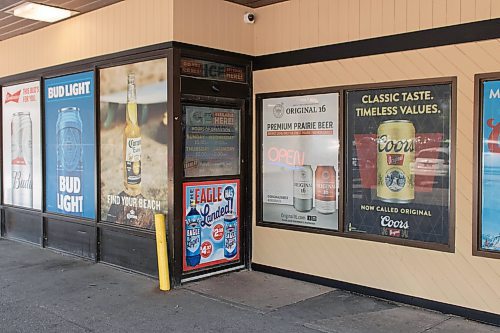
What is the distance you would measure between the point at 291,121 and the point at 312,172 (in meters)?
0.71

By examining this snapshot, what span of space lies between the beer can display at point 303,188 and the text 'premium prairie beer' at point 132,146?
78.3 inches

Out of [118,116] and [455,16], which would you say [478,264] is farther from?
[118,116]

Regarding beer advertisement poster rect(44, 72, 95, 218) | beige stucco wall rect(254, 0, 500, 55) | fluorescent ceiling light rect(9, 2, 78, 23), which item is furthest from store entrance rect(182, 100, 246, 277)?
fluorescent ceiling light rect(9, 2, 78, 23)

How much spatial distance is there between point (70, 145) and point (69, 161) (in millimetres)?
243

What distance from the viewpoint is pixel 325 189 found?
20.6ft

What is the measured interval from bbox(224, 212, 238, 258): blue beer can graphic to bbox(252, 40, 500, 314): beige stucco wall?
60 cm

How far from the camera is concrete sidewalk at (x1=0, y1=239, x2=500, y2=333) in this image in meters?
4.89

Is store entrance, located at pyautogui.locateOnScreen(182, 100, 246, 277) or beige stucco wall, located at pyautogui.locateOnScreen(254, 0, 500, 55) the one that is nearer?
beige stucco wall, located at pyautogui.locateOnScreen(254, 0, 500, 55)

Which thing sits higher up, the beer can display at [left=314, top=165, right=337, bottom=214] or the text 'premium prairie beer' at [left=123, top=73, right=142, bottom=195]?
the text 'premium prairie beer' at [left=123, top=73, right=142, bottom=195]

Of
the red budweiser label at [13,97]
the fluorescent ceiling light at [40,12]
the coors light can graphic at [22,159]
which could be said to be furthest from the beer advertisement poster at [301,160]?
the red budweiser label at [13,97]

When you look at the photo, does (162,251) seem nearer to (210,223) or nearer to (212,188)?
(210,223)

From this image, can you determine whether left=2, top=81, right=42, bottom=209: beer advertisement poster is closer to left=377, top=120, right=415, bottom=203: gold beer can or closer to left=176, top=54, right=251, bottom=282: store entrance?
left=176, top=54, right=251, bottom=282: store entrance

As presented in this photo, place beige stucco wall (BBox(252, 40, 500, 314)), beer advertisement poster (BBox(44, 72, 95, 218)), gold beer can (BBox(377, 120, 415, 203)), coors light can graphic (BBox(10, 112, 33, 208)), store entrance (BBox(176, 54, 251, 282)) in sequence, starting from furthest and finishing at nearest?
coors light can graphic (BBox(10, 112, 33, 208))
beer advertisement poster (BBox(44, 72, 95, 218))
store entrance (BBox(176, 54, 251, 282))
gold beer can (BBox(377, 120, 415, 203))
beige stucco wall (BBox(252, 40, 500, 314))

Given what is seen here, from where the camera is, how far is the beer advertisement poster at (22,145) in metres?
8.60
